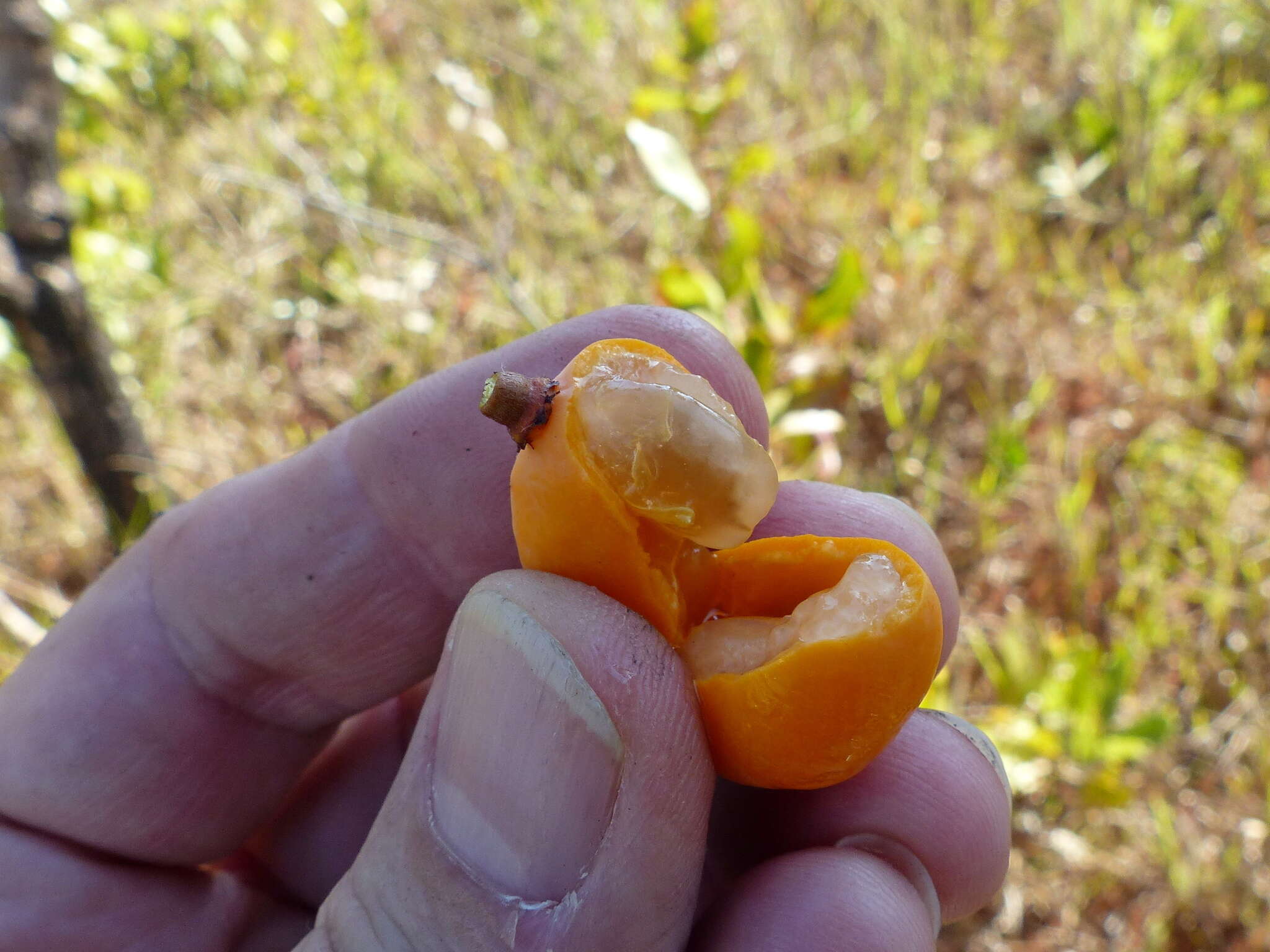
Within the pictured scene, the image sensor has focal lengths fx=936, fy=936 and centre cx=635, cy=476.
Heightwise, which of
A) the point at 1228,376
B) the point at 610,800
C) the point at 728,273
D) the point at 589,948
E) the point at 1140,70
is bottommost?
the point at 1228,376

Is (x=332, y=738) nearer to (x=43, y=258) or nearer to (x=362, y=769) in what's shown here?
(x=362, y=769)

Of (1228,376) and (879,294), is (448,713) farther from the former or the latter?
(1228,376)

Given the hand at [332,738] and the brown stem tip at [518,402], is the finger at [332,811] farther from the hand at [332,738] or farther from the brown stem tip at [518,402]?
the brown stem tip at [518,402]

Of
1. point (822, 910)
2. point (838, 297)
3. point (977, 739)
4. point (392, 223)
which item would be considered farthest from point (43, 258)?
point (977, 739)

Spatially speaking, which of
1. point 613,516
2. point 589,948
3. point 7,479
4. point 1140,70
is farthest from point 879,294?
point 7,479

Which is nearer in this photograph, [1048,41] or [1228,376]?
[1228,376]

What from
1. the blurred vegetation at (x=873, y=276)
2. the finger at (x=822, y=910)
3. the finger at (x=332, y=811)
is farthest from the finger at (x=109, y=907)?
the blurred vegetation at (x=873, y=276)

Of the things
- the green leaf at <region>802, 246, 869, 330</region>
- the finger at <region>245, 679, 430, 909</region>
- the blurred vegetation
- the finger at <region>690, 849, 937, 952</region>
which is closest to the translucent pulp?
the finger at <region>690, 849, 937, 952</region>
